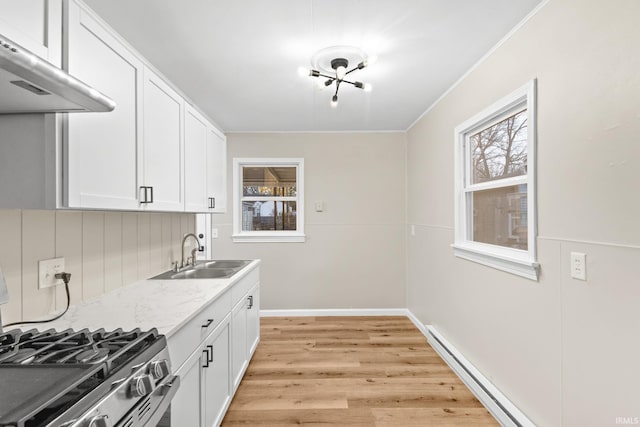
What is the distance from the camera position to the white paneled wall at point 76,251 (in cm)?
125

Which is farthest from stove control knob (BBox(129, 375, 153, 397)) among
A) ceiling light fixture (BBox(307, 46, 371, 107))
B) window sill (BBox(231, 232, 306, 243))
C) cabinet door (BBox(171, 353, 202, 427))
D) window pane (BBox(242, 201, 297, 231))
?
window pane (BBox(242, 201, 297, 231))

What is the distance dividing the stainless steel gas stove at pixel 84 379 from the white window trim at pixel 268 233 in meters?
2.76

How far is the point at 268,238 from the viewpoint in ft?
12.8

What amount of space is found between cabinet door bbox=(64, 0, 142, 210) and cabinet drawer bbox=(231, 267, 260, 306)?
912mm

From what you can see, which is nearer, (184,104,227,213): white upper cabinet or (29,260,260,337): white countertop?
(29,260,260,337): white countertop

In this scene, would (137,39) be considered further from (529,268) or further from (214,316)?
(529,268)

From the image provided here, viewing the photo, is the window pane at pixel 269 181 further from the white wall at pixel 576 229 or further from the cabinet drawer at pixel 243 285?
the white wall at pixel 576 229

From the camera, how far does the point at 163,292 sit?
179 centimetres

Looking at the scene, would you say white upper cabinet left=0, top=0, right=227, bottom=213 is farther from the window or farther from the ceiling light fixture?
the window

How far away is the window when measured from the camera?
169 centimetres

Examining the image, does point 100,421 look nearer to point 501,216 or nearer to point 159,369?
point 159,369

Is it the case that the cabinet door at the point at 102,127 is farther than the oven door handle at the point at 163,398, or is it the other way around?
the cabinet door at the point at 102,127

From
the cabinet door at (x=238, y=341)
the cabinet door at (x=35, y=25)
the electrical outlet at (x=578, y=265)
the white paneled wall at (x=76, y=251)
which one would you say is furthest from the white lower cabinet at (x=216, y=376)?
the electrical outlet at (x=578, y=265)

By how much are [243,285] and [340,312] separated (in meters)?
1.88
